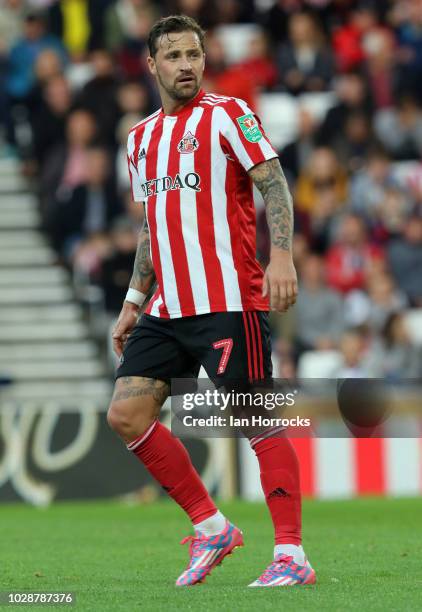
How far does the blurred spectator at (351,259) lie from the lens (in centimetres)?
1447

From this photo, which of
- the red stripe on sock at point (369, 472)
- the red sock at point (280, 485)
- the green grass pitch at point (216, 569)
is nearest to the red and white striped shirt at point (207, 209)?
the red sock at point (280, 485)

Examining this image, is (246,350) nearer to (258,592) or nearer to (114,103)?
(258,592)

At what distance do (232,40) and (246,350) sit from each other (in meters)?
11.7

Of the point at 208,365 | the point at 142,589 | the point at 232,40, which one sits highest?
the point at 232,40

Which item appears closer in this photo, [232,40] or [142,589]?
[142,589]

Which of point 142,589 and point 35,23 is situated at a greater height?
Result: point 35,23

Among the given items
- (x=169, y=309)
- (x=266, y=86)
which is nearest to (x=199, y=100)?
(x=169, y=309)

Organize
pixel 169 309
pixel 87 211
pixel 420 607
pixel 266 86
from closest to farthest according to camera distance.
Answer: pixel 420 607 < pixel 169 309 < pixel 87 211 < pixel 266 86

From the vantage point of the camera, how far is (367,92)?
16047 millimetres

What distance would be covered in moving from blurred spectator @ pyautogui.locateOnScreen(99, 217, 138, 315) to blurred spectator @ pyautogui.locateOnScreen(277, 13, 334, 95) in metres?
2.60

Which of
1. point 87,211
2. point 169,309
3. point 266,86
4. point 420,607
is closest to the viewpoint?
point 420,607

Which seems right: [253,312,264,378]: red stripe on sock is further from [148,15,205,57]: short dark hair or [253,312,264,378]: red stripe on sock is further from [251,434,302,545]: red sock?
[148,15,205,57]: short dark hair

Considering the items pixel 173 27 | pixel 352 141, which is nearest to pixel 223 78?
pixel 352 141

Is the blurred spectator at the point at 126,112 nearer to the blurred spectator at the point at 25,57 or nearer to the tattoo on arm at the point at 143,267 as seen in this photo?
the blurred spectator at the point at 25,57
